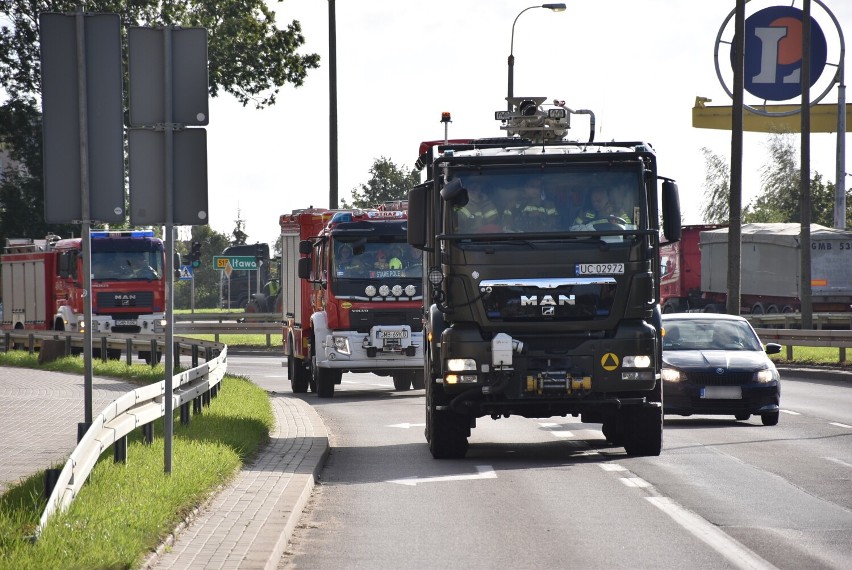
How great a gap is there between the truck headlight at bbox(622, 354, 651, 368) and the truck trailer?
2999 centimetres

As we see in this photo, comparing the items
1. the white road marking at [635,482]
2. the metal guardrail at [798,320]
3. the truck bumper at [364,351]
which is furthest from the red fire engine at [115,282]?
the white road marking at [635,482]

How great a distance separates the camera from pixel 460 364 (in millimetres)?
14039

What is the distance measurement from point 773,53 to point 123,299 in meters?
27.9

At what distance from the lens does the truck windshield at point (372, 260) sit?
24.4 meters

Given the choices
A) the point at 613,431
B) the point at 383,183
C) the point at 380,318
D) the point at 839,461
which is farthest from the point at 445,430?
the point at 383,183

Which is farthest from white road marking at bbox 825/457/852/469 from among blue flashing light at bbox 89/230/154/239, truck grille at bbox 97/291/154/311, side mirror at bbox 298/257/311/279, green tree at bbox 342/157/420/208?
green tree at bbox 342/157/420/208

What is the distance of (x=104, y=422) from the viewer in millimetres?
9805

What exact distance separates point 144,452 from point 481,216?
13.0 ft

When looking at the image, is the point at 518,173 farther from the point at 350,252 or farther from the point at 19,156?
the point at 19,156

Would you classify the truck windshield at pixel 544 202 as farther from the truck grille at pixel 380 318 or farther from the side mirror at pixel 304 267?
the side mirror at pixel 304 267

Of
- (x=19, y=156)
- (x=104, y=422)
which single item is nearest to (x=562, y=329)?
(x=104, y=422)

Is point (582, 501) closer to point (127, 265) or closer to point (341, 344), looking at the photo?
point (341, 344)

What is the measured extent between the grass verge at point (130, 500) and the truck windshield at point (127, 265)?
21.5m

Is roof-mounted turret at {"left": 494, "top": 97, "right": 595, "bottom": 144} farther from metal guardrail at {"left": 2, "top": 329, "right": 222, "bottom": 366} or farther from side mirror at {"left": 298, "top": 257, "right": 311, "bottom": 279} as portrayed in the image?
metal guardrail at {"left": 2, "top": 329, "right": 222, "bottom": 366}
